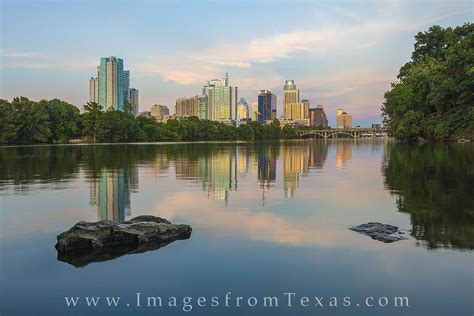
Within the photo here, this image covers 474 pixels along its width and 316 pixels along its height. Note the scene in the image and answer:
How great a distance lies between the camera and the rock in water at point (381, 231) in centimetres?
1161

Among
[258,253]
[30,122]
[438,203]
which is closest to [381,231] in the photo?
[258,253]

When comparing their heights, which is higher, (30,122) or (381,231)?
(30,122)

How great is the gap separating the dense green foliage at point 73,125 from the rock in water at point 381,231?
95.5 m

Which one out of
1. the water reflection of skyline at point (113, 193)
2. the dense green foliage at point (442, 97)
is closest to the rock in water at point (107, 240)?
the water reflection of skyline at point (113, 193)

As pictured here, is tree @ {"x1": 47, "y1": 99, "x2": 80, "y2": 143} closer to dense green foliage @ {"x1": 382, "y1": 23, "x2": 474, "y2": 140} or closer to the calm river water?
dense green foliage @ {"x1": 382, "y1": 23, "x2": 474, "y2": 140}

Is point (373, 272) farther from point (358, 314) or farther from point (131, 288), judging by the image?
point (131, 288)

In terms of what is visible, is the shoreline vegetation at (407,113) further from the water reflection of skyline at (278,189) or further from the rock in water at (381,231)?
the rock in water at (381,231)

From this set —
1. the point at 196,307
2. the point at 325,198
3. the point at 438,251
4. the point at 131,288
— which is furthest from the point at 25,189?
the point at 438,251

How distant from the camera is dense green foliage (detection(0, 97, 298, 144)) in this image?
323 ft

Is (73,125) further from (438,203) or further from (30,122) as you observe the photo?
(438,203)

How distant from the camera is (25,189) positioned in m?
21.3

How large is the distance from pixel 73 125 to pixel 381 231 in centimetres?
11274

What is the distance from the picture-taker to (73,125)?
115 metres

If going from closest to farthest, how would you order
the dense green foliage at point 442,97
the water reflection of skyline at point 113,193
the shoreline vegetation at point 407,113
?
1. the water reflection of skyline at point 113,193
2. the dense green foliage at point 442,97
3. the shoreline vegetation at point 407,113
